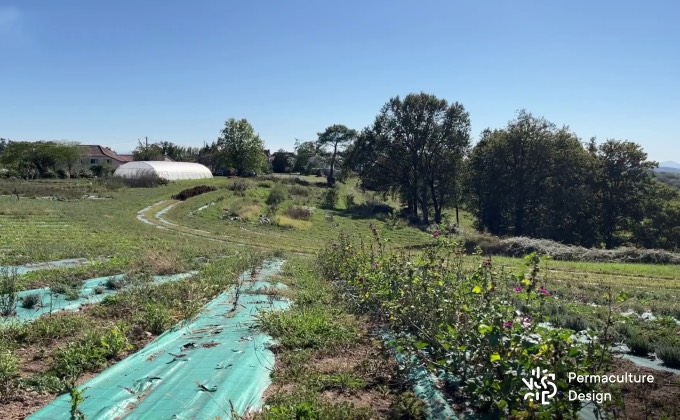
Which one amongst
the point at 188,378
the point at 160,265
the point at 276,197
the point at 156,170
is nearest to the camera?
the point at 188,378

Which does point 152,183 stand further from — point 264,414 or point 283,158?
point 264,414

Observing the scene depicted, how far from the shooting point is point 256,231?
28.1m

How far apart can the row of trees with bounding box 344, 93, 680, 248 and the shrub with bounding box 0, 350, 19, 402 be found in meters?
39.6

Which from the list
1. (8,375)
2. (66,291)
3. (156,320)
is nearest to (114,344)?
(156,320)

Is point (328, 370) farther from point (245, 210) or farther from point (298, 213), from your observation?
point (298, 213)

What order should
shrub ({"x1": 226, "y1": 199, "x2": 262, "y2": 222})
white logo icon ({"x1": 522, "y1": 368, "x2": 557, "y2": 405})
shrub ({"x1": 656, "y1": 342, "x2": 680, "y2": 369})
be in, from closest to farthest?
white logo icon ({"x1": 522, "y1": 368, "x2": 557, "y2": 405})
shrub ({"x1": 656, "y1": 342, "x2": 680, "y2": 369})
shrub ({"x1": 226, "y1": 199, "x2": 262, "y2": 222})

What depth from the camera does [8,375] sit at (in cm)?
429

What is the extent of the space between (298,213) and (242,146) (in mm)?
33272

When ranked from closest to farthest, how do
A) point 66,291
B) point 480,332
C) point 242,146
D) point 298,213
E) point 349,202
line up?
point 480,332 < point 66,291 < point 298,213 < point 349,202 < point 242,146

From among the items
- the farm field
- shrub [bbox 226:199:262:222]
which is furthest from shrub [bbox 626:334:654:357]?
shrub [bbox 226:199:262:222]

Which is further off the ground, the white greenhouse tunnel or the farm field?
the white greenhouse tunnel

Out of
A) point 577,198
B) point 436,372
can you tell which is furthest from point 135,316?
point 577,198

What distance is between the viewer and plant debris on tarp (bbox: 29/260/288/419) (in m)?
3.90

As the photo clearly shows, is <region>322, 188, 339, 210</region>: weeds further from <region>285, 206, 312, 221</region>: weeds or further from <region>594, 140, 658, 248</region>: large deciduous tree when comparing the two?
<region>594, 140, 658, 248</region>: large deciduous tree
